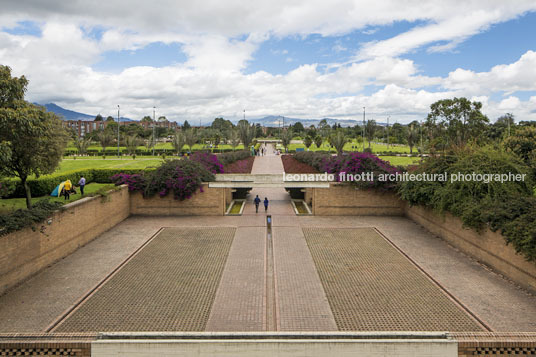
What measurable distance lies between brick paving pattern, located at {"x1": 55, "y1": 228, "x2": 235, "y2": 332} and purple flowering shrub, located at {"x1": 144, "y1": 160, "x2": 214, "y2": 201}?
15.0 ft

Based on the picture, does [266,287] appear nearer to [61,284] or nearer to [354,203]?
[61,284]

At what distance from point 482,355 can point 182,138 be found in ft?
153

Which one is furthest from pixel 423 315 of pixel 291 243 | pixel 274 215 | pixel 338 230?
pixel 274 215

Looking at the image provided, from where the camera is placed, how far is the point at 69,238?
12633 millimetres

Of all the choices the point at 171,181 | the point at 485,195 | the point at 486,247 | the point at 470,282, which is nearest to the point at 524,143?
the point at 485,195

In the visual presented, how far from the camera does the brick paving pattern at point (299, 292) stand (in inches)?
307

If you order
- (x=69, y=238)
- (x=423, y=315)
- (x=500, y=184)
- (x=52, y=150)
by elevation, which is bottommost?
(x=423, y=315)

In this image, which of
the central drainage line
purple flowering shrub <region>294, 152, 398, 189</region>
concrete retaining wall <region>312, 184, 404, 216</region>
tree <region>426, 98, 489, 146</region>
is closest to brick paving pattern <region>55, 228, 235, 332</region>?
the central drainage line

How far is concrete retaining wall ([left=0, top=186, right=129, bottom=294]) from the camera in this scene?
957 cm

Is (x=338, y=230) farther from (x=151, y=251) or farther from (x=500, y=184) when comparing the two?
(x=151, y=251)

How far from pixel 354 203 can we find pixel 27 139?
15.5 meters

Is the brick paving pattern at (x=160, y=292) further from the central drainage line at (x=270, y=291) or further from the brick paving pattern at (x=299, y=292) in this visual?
the brick paving pattern at (x=299, y=292)

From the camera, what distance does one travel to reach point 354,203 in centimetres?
1897

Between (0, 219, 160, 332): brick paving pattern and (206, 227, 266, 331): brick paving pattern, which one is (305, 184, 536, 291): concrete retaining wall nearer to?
(206, 227, 266, 331): brick paving pattern
